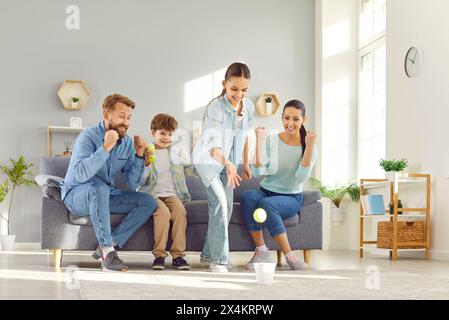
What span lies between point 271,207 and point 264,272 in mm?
889

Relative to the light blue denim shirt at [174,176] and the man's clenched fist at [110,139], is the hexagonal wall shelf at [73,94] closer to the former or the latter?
the light blue denim shirt at [174,176]

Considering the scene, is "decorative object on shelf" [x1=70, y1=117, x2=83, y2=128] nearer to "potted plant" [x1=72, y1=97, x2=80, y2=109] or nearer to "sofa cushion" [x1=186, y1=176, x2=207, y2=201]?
"potted plant" [x1=72, y1=97, x2=80, y2=109]

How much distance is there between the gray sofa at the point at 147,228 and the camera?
3475 mm

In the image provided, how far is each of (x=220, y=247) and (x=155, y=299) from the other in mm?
1212

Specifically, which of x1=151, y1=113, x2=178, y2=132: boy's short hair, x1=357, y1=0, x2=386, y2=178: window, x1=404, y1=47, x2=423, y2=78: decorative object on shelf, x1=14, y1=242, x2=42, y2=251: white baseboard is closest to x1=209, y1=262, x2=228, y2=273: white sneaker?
x1=151, y1=113, x2=178, y2=132: boy's short hair

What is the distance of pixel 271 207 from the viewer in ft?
11.5

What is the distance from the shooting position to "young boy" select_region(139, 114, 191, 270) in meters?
3.46

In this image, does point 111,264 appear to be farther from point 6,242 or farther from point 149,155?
point 6,242

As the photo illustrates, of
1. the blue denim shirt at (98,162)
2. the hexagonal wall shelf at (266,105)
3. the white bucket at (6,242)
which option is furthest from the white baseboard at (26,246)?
the blue denim shirt at (98,162)

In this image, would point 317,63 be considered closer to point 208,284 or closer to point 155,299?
point 208,284

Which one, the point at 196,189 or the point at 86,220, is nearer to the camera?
the point at 86,220

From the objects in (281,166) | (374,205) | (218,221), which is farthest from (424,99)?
(218,221)

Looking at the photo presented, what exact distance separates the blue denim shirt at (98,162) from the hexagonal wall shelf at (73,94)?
3.12 m

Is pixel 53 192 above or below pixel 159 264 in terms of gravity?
above
